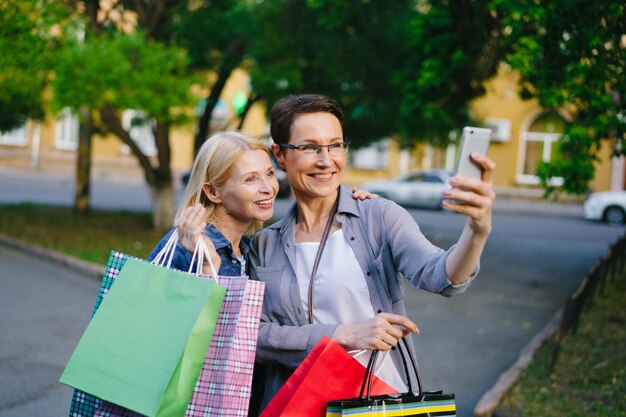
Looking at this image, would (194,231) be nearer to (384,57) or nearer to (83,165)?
(384,57)

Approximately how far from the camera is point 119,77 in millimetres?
10867

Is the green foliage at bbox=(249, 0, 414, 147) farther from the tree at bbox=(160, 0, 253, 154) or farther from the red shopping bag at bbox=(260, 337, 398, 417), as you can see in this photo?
the red shopping bag at bbox=(260, 337, 398, 417)

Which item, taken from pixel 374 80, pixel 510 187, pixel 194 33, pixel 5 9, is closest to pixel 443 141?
pixel 374 80

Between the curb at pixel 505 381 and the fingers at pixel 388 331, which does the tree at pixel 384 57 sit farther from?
the fingers at pixel 388 331

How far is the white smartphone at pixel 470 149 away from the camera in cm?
181

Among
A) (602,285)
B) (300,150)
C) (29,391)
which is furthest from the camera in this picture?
(602,285)

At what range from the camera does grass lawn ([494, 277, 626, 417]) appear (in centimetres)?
541

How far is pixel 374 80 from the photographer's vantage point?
1434 centimetres

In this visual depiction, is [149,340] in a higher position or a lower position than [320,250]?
lower

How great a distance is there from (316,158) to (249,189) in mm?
296

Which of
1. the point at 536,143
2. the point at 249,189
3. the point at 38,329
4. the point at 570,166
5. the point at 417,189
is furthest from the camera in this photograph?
the point at 536,143

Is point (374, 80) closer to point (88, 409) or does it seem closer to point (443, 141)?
point (443, 141)

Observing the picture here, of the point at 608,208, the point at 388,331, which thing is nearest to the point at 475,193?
the point at 388,331

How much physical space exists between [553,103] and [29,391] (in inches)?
235
